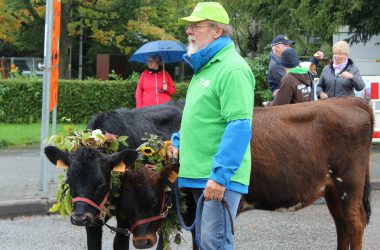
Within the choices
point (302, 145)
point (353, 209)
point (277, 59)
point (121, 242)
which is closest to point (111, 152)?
point (121, 242)

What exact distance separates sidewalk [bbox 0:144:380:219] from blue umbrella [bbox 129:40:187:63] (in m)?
2.31

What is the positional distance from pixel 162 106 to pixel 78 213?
2057 millimetres

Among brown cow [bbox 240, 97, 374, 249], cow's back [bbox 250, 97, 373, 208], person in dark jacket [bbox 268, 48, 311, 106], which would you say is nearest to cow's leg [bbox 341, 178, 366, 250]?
Answer: brown cow [bbox 240, 97, 374, 249]

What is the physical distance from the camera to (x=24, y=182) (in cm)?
939

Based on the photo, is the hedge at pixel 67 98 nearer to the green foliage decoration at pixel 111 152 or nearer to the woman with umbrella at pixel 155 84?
the woman with umbrella at pixel 155 84

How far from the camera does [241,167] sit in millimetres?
3742

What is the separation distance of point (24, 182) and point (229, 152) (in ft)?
21.3

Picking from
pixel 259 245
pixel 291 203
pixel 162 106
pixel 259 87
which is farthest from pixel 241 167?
pixel 259 87

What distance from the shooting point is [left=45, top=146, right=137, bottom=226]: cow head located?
3.94 m

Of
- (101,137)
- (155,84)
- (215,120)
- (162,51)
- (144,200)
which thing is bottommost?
(144,200)

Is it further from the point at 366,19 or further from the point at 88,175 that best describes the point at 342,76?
the point at 88,175

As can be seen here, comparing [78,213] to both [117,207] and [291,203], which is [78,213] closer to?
[117,207]

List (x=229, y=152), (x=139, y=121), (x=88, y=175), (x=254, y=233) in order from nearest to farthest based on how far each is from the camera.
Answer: (x=229, y=152) → (x=88, y=175) → (x=139, y=121) → (x=254, y=233)

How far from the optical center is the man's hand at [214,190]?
3537 millimetres
